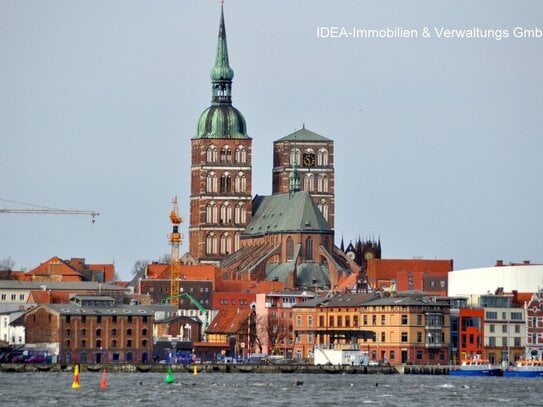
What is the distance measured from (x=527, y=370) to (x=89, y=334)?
128 feet

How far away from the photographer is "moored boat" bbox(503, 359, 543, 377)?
588ft

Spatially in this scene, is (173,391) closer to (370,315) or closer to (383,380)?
(383,380)

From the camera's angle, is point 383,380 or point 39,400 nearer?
point 39,400

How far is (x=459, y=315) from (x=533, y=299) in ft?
22.0

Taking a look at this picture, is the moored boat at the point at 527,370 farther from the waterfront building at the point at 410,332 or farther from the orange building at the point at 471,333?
the orange building at the point at 471,333

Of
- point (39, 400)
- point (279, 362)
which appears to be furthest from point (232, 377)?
point (39, 400)

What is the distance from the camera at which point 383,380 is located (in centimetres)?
16688

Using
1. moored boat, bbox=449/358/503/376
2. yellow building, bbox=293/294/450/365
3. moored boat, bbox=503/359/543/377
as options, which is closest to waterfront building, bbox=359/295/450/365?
yellow building, bbox=293/294/450/365

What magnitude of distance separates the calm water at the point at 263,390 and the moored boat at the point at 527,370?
17.5 feet

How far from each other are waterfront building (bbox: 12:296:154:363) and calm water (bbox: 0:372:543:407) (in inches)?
691

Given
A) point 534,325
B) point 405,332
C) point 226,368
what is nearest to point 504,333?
point 534,325

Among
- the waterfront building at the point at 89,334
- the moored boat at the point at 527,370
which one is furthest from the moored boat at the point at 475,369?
the waterfront building at the point at 89,334

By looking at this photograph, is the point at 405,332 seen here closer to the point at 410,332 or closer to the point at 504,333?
the point at 410,332

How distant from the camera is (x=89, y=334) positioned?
644ft
